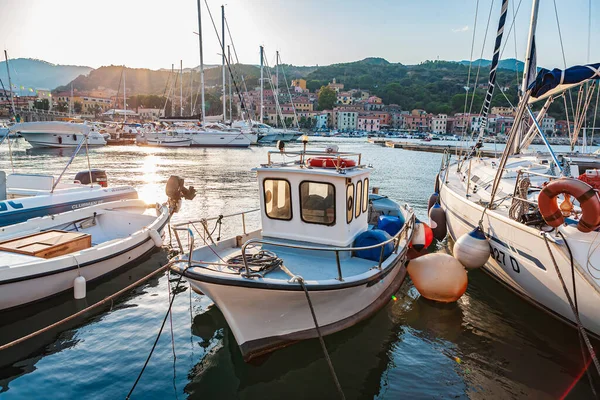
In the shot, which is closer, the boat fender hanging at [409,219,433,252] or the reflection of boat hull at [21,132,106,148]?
the boat fender hanging at [409,219,433,252]

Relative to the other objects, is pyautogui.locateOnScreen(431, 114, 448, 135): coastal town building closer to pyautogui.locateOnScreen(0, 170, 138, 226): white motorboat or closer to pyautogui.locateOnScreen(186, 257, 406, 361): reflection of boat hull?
pyautogui.locateOnScreen(0, 170, 138, 226): white motorboat

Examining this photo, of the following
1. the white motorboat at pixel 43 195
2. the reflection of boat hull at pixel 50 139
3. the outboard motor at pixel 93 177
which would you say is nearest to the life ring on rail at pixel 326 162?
the white motorboat at pixel 43 195

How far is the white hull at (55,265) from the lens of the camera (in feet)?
24.6

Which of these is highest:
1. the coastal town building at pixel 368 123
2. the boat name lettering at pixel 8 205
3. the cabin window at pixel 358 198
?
the coastal town building at pixel 368 123

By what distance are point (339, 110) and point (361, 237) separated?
483 feet

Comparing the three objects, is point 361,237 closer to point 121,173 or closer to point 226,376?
point 226,376

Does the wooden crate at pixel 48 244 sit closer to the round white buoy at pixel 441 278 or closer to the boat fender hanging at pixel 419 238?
the round white buoy at pixel 441 278

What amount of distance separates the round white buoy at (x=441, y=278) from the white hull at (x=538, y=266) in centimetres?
108

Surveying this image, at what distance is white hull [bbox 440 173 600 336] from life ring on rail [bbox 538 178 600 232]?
339 millimetres

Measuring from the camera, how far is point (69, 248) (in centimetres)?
884

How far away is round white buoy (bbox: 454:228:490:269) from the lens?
8672 millimetres

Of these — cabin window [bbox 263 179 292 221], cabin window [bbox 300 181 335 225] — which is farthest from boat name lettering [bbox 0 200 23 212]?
cabin window [bbox 300 181 335 225]

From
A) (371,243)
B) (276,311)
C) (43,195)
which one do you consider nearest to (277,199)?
(371,243)

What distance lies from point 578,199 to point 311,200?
4418mm
